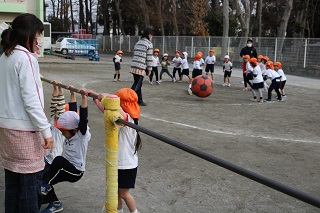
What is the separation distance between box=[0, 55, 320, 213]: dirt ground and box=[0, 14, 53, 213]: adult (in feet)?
4.11

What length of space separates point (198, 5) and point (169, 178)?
117 feet

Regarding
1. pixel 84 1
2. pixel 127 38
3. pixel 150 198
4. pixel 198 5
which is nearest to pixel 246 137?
pixel 150 198

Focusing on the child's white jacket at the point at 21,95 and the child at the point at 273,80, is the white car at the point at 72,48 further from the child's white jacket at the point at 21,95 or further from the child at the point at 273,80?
the child's white jacket at the point at 21,95

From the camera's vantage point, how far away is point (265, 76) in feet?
43.1

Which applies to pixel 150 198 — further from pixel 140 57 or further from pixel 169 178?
pixel 140 57

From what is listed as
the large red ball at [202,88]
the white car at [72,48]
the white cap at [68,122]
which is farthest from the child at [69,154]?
the white car at [72,48]

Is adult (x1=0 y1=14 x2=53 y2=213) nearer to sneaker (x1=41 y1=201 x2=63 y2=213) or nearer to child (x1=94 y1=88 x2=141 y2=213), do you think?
child (x1=94 y1=88 x2=141 y2=213)

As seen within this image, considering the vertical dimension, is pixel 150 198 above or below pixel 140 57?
below

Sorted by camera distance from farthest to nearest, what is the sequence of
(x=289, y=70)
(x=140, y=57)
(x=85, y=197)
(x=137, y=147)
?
1. (x=289, y=70)
2. (x=140, y=57)
3. (x=85, y=197)
4. (x=137, y=147)

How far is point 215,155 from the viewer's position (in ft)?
20.4

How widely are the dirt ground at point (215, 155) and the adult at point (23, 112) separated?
4.11 feet

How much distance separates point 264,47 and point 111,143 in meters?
23.6

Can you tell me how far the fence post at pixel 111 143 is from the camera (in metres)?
2.77

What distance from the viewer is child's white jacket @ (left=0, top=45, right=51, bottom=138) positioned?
2812 mm
